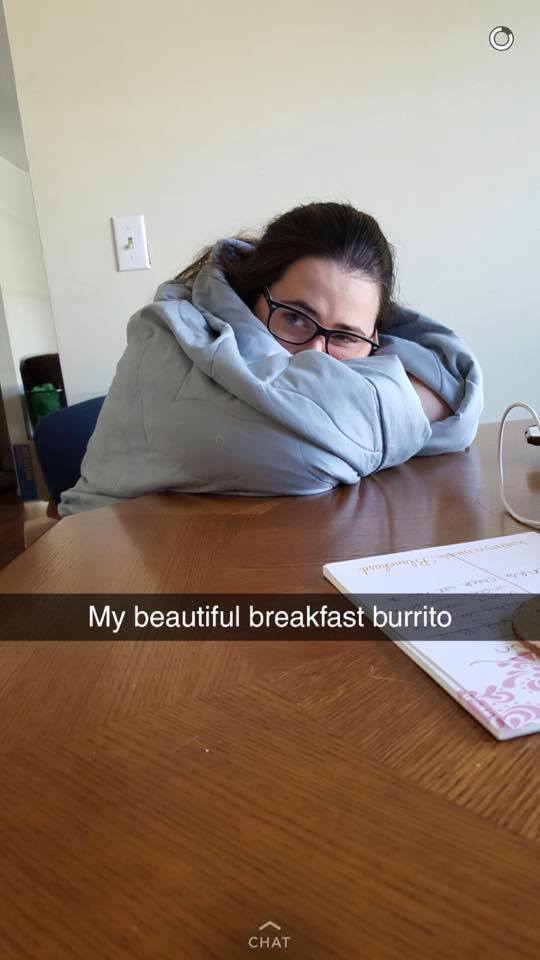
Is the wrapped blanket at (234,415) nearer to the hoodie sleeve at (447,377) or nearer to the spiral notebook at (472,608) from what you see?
the hoodie sleeve at (447,377)

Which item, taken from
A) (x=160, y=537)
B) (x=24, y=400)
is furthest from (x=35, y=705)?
(x=24, y=400)

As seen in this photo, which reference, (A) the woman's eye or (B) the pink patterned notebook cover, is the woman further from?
(B) the pink patterned notebook cover

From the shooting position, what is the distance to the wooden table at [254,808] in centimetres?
18

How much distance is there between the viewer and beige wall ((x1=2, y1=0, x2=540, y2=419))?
1367mm

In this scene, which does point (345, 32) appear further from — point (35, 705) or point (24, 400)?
point (24, 400)

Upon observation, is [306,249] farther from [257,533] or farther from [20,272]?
[20,272]

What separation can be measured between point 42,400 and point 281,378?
216cm

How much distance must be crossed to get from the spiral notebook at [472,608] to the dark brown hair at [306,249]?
Answer: 0.53 metres

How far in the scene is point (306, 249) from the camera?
89 cm

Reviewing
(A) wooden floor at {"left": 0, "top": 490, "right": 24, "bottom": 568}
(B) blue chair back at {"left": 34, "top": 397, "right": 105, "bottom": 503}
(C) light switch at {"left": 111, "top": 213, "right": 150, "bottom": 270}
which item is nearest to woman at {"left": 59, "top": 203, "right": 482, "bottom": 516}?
(B) blue chair back at {"left": 34, "top": 397, "right": 105, "bottom": 503}

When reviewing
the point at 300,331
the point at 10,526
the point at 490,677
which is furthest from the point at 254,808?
the point at 10,526

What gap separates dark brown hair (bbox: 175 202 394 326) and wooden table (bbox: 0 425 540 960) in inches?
25.4

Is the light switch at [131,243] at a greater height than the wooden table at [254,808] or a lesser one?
greater
